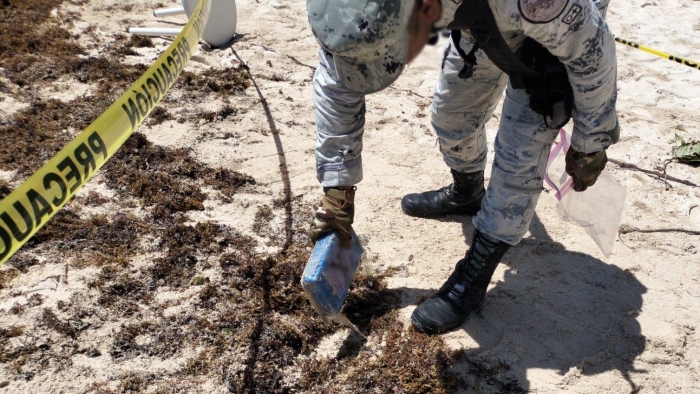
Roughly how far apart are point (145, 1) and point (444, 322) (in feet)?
Answer: 12.9

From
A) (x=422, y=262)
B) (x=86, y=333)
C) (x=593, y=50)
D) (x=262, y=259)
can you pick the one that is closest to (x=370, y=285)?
(x=422, y=262)

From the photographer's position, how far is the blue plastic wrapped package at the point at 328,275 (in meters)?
1.98

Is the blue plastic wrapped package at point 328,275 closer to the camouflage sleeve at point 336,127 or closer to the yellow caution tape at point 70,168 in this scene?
the camouflage sleeve at point 336,127

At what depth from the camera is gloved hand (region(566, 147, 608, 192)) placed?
1991mm

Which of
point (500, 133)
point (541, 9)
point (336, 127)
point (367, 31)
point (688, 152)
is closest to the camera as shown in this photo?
point (367, 31)

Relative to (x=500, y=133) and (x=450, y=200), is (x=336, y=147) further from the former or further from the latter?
(x=450, y=200)

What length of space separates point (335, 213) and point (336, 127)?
29cm

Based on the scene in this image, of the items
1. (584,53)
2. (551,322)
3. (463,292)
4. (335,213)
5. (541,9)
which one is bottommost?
(551,322)

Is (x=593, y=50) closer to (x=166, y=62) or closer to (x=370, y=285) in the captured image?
(x=370, y=285)

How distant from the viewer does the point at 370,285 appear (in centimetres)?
244

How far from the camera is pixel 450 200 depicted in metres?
2.84

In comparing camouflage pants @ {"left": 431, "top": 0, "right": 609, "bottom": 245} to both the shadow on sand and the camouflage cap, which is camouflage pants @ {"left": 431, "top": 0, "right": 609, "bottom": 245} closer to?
the shadow on sand

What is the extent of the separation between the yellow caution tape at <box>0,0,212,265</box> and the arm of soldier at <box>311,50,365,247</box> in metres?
0.65

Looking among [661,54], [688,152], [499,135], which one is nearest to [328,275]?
[499,135]
